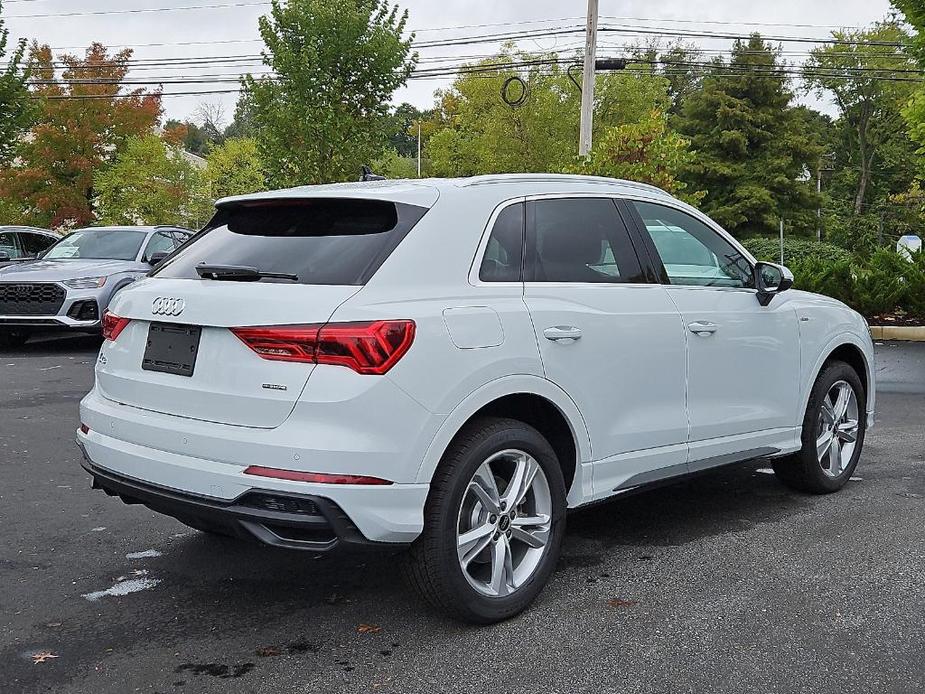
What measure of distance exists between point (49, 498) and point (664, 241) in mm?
3906

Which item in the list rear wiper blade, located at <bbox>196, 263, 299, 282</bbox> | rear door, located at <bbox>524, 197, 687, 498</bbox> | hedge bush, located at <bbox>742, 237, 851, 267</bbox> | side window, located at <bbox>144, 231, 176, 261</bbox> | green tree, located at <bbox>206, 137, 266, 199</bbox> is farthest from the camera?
hedge bush, located at <bbox>742, 237, 851, 267</bbox>

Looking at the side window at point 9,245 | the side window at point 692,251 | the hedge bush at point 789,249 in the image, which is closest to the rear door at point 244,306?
the side window at point 692,251

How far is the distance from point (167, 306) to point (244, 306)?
0.43 metres

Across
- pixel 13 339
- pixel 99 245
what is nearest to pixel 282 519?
pixel 99 245

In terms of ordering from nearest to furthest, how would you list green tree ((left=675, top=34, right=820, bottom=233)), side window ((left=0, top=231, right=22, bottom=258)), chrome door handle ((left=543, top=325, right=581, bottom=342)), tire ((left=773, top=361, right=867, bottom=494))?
chrome door handle ((left=543, top=325, right=581, bottom=342)) < tire ((left=773, top=361, right=867, bottom=494)) < side window ((left=0, top=231, right=22, bottom=258)) < green tree ((left=675, top=34, right=820, bottom=233))

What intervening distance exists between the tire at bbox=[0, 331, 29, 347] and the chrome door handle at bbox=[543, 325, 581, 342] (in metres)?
11.9

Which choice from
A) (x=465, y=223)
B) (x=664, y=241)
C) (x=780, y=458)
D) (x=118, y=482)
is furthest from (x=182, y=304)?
(x=780, y=458)

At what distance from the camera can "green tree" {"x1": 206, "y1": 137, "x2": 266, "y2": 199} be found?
35.0m

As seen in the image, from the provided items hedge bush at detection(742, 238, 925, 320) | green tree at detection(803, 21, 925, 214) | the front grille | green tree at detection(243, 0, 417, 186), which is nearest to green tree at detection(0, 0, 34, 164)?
green tree at detection(243, 0, 417, 186)

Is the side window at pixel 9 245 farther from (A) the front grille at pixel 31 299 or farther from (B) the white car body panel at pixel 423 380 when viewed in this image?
(B) the white car body panel at pixel 423 380

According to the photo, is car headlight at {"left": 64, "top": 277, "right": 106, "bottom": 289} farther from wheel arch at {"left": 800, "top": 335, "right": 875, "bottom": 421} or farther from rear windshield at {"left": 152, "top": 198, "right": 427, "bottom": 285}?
wheel arch at {"left": 800, "top": 335, "right": 875, "bottom": 421}

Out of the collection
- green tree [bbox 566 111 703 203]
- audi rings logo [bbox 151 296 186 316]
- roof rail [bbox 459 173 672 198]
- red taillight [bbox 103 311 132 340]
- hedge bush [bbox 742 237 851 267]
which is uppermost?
green tree [bbox 566 111 703 203]

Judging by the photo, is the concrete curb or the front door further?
the concrete curb

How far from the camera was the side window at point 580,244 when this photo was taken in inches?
174
